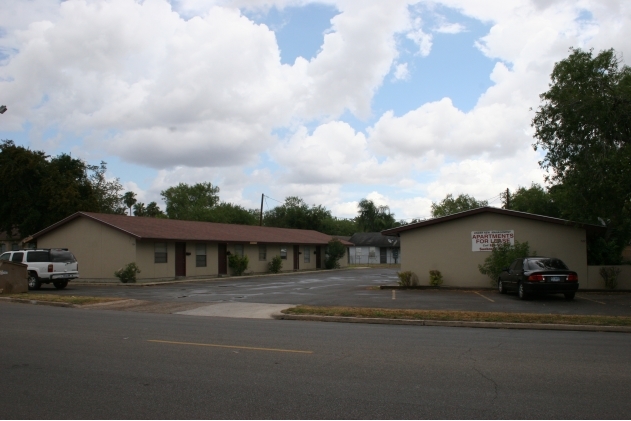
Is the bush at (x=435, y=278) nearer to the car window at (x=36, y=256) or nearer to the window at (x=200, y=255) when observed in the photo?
the window at (x=200, y=255)

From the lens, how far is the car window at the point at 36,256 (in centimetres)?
2688

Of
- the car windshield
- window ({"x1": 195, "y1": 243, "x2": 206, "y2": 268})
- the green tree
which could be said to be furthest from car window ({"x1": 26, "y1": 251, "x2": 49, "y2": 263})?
the green tree

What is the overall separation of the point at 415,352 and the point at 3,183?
A: 1668 inches

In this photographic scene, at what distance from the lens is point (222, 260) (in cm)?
4028

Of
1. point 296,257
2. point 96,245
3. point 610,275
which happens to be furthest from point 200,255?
point 610,275

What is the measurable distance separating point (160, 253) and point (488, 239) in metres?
19.6

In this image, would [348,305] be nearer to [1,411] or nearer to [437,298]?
[437,298]

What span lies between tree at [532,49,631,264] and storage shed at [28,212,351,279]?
2204 cm

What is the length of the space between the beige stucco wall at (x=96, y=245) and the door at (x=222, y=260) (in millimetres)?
8287

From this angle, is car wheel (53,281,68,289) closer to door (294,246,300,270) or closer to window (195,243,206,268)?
window (195,243,206,268)

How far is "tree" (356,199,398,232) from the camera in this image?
107000mm

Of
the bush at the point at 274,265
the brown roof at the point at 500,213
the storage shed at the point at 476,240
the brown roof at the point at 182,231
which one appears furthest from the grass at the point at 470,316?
the bush at the point at 274,265

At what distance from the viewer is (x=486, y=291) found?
80.4ft

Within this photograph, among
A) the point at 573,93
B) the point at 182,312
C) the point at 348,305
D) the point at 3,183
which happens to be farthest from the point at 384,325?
the point at 3,183
